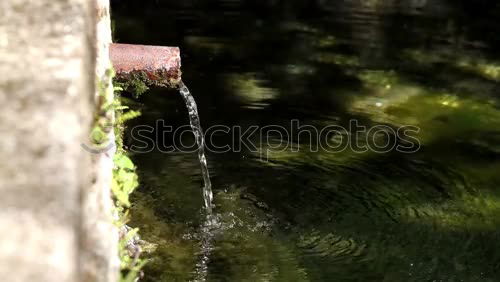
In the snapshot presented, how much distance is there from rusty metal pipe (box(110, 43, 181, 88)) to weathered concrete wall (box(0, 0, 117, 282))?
114 cm

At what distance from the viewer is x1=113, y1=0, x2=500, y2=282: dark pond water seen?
3.26 meters

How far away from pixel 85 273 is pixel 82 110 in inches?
12.9

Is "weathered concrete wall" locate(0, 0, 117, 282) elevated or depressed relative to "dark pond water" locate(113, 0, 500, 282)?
elevated

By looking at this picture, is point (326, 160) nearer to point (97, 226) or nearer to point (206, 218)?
point (206, 218)

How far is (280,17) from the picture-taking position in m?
8.38

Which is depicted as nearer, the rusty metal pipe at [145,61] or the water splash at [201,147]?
the rusty metal pipe at [145,61]

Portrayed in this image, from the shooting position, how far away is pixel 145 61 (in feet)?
7.68

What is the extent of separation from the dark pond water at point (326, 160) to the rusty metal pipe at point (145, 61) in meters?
1.08

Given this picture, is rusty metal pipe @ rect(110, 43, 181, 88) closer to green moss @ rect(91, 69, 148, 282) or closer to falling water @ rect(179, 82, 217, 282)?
green moss @ rect(91, 69, 148, 282)

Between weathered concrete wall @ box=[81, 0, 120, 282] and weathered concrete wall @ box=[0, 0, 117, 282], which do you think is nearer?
weathered concrete wall @ box=[0, 0, 117, 282]

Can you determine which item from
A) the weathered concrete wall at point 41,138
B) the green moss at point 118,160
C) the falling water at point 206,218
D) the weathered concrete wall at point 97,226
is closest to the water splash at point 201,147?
the falling water at point 206,218

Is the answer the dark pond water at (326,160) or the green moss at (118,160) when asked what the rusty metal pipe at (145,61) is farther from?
the dark pond water at (326,160)

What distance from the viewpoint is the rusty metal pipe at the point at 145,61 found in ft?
7.67

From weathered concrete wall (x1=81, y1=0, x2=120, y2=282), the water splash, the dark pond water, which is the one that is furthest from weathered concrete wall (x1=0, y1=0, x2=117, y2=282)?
the water splash
